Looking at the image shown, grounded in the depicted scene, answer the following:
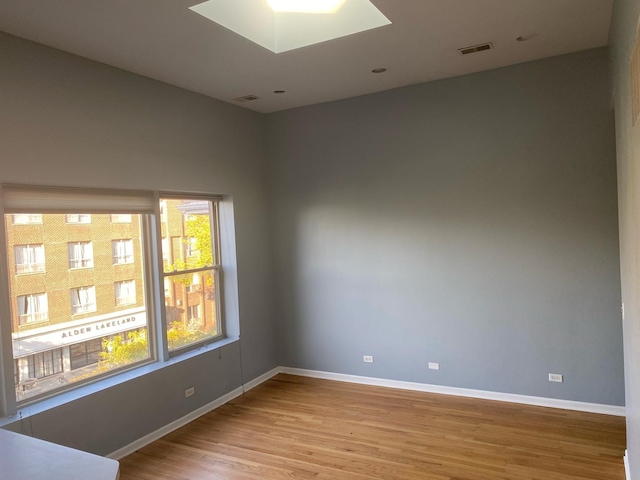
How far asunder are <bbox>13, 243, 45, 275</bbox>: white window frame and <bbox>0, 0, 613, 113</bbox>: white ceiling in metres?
1.37

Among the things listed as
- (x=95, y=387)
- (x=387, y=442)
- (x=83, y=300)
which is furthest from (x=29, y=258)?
(x=387, y=442)

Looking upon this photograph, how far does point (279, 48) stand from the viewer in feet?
11.5

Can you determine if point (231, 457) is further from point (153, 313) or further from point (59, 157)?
point (59, 157)

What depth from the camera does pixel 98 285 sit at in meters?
3.65

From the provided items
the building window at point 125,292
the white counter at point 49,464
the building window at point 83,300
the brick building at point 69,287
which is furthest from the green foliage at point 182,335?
the white counter at point 49,464

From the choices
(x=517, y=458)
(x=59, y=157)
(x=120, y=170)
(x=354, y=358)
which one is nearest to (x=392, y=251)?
(x=354, y=358)

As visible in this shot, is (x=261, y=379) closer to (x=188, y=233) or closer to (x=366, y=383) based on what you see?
(x=366, y=383)

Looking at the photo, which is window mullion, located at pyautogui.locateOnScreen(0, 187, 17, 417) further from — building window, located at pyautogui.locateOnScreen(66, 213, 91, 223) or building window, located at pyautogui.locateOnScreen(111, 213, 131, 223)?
building window, located at pyautogui.locateOnScreen(111, 213, 131, 223)

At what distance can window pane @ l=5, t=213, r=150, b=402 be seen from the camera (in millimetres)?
3139

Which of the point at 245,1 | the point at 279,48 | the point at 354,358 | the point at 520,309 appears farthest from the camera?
the point at 354,358

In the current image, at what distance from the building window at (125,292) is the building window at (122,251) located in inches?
7.1

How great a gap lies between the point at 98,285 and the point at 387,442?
2.56m

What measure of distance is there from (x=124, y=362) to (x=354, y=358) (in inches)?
91.0

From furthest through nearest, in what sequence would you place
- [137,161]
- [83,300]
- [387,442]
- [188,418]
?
[188,418] < [137,161] < [387,442] < [83,300]
